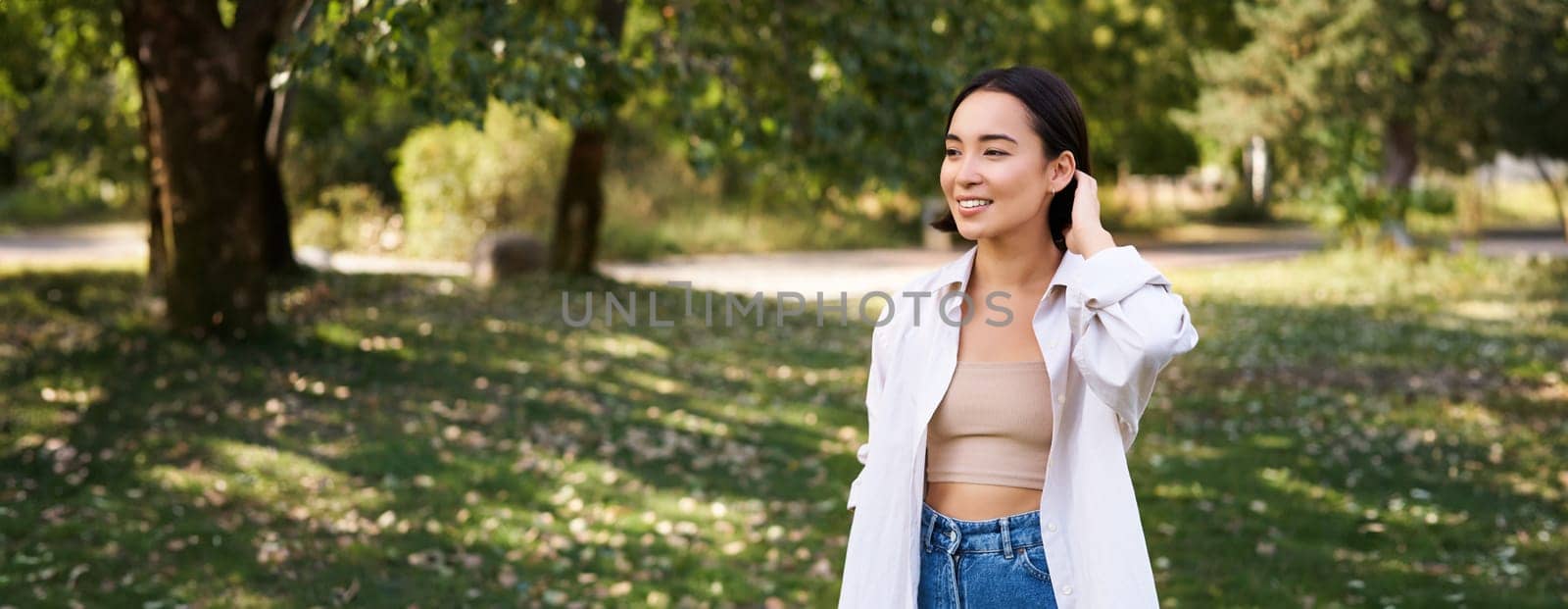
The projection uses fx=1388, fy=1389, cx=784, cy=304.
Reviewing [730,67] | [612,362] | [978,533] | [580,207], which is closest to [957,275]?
[978,533]

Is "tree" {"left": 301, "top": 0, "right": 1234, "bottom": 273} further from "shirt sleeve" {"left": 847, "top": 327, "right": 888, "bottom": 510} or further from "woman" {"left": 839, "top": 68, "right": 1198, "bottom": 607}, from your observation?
"woman" {"left": 839, "top": 68, "right": 1198, "bottom": 607}

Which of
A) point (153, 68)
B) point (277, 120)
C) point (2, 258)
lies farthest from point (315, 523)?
point (2, 258)

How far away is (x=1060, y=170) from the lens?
278 cm

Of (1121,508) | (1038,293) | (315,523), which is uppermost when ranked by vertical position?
(1038,293)

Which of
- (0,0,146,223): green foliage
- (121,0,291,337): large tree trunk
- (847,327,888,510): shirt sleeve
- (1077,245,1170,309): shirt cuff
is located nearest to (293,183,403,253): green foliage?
(0,0,146,223): green foliage

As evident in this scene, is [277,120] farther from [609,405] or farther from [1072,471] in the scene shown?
[1072,471]

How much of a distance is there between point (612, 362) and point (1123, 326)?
35.6 ft

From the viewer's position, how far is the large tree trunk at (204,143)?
10633 millimetres

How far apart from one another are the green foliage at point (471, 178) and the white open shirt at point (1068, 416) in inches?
855

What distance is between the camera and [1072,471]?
269cm

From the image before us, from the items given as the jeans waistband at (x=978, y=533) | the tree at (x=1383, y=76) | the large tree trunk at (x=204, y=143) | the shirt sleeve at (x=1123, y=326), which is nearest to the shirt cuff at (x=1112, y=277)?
the shirt sleeve at (x=1123, y=326)

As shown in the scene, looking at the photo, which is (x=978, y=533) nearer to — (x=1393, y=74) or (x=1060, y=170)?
(x=1060, y=170)

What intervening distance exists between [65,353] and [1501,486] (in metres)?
10.9

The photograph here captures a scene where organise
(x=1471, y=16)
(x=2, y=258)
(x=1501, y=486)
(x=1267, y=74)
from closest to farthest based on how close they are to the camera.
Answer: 1. (x=1501, y=486)
2. (x=2, y=258)
3. (x=1471, y=16)
4. (x=1267, y=74)
